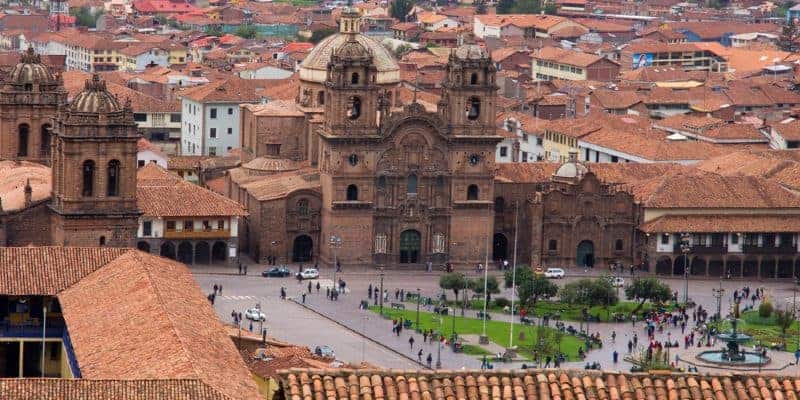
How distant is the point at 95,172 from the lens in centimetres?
9600

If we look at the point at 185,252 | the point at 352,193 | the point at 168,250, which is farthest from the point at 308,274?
the point at 168,250

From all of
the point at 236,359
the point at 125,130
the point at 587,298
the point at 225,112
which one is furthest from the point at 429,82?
the point at 236,359

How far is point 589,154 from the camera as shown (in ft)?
479

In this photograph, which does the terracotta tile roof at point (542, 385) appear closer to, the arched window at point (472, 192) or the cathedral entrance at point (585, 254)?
the arched window at point (472, 192)

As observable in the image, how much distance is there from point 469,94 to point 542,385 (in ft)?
271

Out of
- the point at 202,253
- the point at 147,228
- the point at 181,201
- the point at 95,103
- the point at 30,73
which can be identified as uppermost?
the point at 30,73

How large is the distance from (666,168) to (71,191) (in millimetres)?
44311

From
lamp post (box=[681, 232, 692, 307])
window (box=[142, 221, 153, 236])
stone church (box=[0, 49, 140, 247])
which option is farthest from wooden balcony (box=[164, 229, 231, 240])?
lamp post (box=[681, 232, 692, 307])

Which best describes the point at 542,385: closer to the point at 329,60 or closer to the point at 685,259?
the point at 685,259

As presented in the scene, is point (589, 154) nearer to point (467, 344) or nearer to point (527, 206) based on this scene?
point (527, 206)

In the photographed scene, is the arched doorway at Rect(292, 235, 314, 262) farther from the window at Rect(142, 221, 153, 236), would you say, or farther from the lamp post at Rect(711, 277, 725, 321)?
the lamp post at Rect(711, 277, 725, 321)

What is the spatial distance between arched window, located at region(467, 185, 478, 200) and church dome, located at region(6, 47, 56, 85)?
2270cm

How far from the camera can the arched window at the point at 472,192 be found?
12175cm

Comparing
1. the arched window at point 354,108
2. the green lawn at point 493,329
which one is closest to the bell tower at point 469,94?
the arched window at point 354,108
